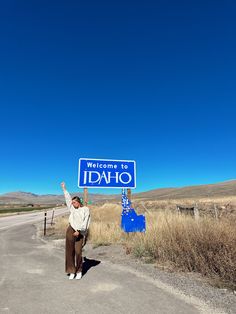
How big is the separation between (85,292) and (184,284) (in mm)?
1973

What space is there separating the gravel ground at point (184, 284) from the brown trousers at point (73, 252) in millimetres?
1349

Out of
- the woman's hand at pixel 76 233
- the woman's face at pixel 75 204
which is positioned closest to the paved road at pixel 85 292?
the woman's hand at pixel 76 233

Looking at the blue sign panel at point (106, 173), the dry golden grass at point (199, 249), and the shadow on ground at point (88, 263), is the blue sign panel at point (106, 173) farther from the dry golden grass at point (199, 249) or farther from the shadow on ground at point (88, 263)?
the dry golden grass at point (199, 249)

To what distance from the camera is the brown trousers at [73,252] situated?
675 centimetres

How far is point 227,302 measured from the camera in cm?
487

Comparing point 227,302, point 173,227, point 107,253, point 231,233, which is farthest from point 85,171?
point 227,302

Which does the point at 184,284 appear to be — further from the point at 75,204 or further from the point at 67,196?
the point at 67,196

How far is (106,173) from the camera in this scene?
15.3 m

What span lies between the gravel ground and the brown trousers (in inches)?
53.1

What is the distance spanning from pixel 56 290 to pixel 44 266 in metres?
2.51

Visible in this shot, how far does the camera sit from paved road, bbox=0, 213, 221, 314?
4.66m

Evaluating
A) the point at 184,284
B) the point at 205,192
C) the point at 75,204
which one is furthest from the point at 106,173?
the point at 205,192

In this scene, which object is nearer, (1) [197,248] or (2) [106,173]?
(1) [197,248]

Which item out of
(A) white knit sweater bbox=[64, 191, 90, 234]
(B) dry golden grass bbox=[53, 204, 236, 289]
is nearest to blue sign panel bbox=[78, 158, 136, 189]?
(B) dry golden grass bbox=[53, 204, 236, 289]
